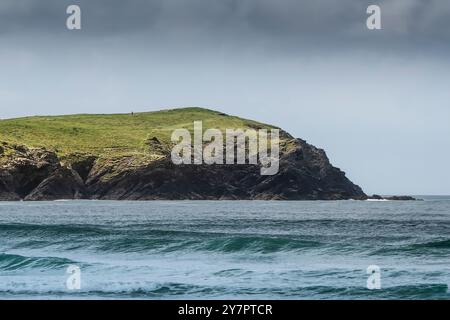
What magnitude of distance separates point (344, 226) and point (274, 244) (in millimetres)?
27500

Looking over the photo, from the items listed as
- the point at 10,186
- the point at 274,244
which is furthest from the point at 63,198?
the point at 274,244

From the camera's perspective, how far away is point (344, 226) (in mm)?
79000

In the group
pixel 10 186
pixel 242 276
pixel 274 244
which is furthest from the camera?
pixel 10 186

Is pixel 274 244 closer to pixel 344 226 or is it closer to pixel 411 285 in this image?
pixel 411 285

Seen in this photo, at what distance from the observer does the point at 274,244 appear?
52.8 m
